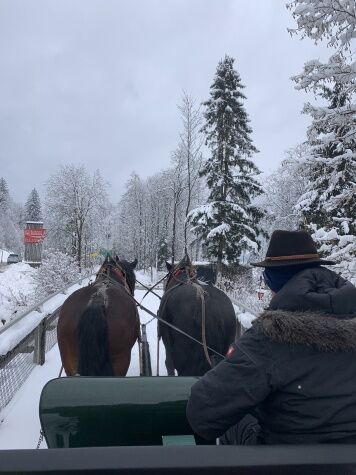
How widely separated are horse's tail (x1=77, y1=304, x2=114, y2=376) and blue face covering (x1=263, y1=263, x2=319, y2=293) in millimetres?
2560

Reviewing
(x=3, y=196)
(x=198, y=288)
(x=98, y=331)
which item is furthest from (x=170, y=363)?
(x=3, y=196)

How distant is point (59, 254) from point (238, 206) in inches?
391

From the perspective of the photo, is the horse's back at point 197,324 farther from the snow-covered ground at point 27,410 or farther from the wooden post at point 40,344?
the wooden post at point 40,344

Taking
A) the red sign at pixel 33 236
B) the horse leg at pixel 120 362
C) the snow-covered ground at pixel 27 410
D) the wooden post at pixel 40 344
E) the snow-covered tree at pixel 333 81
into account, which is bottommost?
the snow-covered ground at pixel 27 410

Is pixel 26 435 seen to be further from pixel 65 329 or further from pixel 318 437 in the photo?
pixel 318 437

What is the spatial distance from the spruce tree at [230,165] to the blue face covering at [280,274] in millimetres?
20022

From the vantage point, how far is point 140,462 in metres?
1.26

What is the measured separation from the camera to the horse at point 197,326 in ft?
15.9

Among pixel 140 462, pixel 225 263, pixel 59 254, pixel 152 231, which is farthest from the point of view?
pixel 152 231

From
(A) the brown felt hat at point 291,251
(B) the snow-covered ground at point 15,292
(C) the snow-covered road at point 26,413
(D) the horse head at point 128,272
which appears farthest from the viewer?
(B) the snow-covered ground at point 15,292

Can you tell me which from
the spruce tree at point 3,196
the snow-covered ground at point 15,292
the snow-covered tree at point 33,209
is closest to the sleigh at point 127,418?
the snow-covered ground at point 15,292

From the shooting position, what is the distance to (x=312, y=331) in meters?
1.73

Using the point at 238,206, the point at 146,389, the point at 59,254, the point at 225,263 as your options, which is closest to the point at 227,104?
the point at 238,206

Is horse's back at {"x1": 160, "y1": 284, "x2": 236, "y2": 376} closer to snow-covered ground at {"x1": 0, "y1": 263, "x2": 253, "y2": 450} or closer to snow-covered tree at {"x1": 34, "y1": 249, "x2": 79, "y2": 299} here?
snow-covered ground at {"x1": 0, "y1": 263, "x2": 253, "y2": 450}
